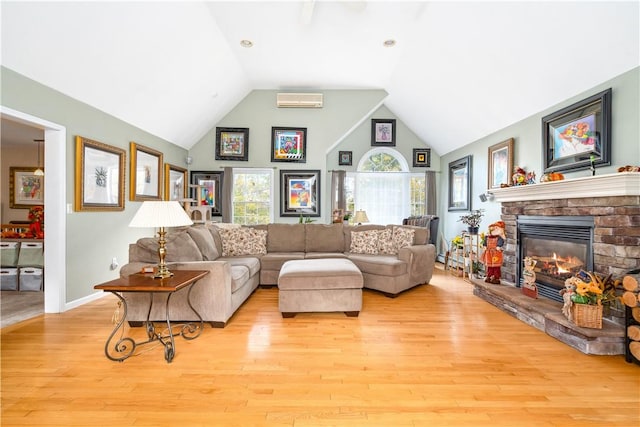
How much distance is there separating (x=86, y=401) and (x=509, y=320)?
358 cm

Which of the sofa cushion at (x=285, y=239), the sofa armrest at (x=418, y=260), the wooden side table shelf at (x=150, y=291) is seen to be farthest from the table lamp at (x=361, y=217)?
the wooden side table shelf at (x=150, y=291)

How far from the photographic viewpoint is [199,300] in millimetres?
2881

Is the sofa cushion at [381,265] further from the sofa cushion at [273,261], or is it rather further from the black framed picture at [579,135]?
the black framed picture at [579,135]

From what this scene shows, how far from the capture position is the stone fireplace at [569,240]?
8.04ft

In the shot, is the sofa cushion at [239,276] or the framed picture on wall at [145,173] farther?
the framed picture on wall at [145,173]

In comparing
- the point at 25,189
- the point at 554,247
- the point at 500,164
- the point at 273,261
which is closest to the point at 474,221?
the point at 500,164

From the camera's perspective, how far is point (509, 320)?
3123 mm

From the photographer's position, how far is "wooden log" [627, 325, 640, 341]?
7.25 ft

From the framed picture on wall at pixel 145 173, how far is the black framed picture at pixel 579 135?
18.4 feet

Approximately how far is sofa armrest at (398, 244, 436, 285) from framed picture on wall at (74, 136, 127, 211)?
3963 millimetres

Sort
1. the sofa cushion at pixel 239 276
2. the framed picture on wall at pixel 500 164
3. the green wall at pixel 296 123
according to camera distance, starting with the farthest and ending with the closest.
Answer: the green wall at pixel 296 123 → the framed picture on wall at pixel 500 164 → the sofa cushion at pixel 239 276

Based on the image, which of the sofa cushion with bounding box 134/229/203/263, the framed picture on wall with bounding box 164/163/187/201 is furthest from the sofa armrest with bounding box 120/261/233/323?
the framed picture on wall with bounding box 164/163/187/201

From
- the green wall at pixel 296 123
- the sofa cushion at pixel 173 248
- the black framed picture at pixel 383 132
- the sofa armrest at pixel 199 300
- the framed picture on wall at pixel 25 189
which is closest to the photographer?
the sofa armrest at pixel 199 300

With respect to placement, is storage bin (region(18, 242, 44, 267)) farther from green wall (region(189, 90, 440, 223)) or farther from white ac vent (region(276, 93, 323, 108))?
white ac vent (region(276, 93, 323, 108))
